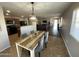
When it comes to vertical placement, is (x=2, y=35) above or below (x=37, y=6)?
below

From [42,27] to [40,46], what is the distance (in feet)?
26.8

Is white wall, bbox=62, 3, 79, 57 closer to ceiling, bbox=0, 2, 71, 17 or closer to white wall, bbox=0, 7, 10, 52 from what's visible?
ceiling, bbox=0, 2, 71, 17

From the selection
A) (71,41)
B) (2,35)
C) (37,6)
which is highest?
(37,6)

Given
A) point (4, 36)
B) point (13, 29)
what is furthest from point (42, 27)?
point (4, 36)

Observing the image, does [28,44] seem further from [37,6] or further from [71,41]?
[37,6]

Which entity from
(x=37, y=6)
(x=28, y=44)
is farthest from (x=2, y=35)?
(x=37, y=6)

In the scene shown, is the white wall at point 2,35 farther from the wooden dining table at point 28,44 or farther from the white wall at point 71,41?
the white wall at point 71,41

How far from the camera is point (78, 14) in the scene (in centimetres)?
258

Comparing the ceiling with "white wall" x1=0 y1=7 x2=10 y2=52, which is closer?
the ceiling

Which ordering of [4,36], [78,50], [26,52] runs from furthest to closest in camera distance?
[4,36] → [26,52] → [78,50]

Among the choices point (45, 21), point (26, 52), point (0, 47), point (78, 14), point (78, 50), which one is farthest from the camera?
point (45, 21)

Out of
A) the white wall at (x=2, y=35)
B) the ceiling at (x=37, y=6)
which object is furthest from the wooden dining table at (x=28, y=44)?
the ceiling at (x=37, y=6)

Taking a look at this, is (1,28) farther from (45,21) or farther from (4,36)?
(45,21)

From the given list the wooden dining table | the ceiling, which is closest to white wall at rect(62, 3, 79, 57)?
the ceiling
